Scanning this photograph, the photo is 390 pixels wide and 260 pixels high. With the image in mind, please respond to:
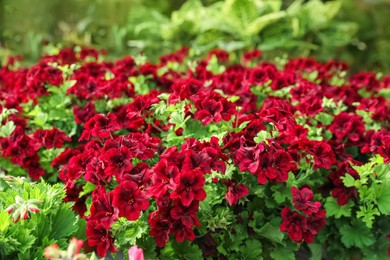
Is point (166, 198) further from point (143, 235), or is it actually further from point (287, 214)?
point (287, 214)

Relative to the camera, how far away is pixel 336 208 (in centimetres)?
237

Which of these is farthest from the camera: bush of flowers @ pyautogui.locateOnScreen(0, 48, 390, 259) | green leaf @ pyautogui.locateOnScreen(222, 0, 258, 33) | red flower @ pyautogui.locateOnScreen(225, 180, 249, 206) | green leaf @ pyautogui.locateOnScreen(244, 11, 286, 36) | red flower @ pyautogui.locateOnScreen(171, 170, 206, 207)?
green leaf @ pyautogui.locateOnScreen(222, 0, 258, 33)

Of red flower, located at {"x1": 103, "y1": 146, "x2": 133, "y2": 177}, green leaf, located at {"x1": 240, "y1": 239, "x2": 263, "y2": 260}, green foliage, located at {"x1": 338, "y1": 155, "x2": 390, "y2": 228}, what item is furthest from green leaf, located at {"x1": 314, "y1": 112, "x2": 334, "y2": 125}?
red flower, located at {"x1": 103, "y1": 146, "x2": 133, "y2": 177}

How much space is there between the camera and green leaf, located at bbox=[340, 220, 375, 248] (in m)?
2.36

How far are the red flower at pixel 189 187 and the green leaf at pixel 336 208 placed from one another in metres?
0.79

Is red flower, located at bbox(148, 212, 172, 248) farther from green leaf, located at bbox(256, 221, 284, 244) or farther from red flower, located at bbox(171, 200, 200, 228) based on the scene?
green leaf, located at bbox(256, 221, 284, 244)

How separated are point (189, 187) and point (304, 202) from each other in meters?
0.55

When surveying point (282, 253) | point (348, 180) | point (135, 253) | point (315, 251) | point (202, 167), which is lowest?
point (315, 251)

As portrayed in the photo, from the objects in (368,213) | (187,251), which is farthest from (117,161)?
(368,213)

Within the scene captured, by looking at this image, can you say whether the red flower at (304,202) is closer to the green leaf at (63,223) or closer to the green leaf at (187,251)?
the green leaf at (187,251)

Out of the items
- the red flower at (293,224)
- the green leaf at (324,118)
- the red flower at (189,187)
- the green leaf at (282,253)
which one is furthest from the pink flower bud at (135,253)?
the green leaf at (324,118)

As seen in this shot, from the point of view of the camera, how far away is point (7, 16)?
253 inches

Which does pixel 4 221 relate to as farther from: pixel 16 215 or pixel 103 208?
pixel 103 208

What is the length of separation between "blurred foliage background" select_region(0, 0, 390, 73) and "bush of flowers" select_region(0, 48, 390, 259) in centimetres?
197
